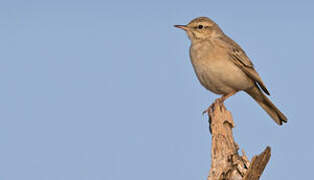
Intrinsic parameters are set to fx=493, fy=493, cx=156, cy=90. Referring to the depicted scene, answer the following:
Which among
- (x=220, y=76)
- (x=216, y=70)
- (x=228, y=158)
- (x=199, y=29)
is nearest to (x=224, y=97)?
(x=220, y=76)

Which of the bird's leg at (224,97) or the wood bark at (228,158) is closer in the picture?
the wood bark at (228,158)

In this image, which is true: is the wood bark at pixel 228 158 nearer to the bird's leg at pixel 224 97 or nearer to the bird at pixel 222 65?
the bird's leg at pixel 224 97

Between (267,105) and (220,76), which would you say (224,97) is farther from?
(267,105)

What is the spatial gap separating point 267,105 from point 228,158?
3.80m

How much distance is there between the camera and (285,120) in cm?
1155

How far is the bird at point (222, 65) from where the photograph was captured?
34.5 feet

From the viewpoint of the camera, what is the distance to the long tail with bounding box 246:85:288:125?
11.5m

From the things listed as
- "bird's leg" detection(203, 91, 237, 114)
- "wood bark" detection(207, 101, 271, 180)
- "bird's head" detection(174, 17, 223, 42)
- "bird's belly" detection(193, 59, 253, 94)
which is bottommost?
"wood bark" detection(207, 101, 271, 180)

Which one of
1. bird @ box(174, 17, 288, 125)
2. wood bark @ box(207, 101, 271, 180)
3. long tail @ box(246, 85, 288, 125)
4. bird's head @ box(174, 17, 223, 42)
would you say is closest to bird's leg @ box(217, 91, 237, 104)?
bird @ box(174, 17, 288, 125)

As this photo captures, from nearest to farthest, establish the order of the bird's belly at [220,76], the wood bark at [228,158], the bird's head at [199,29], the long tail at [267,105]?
the wood bark at [228,158] → the bird's belly at [220,76] → the bird's head at [199,29] → the long tail at [267,105]

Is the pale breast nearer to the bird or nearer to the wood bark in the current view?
the bird

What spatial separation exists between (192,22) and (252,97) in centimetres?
235

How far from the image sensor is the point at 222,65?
34.5 ft

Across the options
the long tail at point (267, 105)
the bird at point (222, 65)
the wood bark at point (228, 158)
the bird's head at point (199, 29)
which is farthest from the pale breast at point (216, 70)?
the wood bark at point (228, 158)
